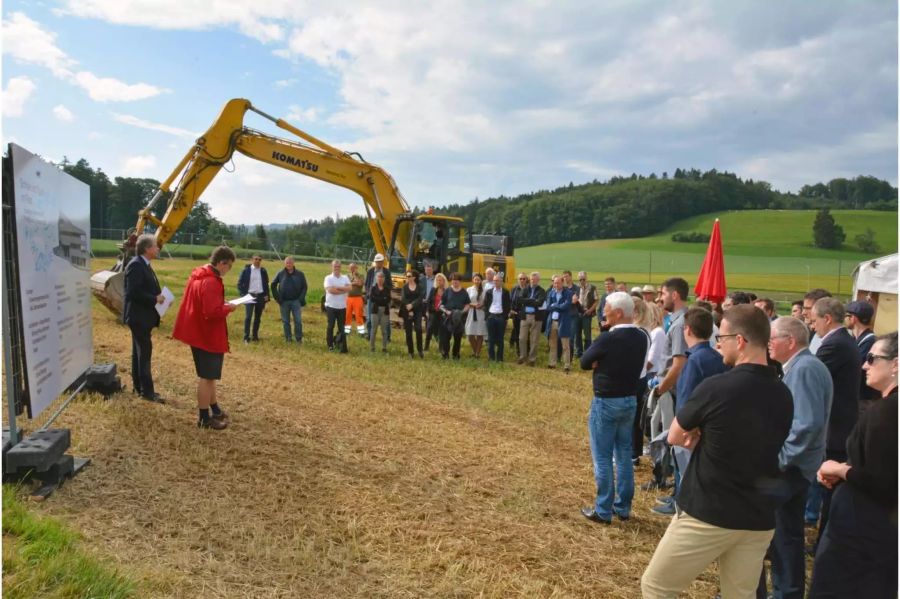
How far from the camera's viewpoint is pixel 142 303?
21.3ft

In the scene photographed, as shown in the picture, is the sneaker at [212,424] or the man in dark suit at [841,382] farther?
the sneaker at [212,424]

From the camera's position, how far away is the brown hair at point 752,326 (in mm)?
2777

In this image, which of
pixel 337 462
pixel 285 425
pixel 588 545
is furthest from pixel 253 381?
pixel 588 545

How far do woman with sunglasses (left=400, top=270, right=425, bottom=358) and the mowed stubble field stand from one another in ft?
10.4

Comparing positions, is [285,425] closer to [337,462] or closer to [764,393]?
[337,462]

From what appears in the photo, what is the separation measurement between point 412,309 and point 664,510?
23.3 feet

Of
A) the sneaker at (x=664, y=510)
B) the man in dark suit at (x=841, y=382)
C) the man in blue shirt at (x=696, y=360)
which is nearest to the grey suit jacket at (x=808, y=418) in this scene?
the man in blue shirt at (x=696, y=360)

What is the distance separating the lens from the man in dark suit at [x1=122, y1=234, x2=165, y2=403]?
645 cm

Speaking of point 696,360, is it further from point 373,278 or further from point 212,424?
point 373,278

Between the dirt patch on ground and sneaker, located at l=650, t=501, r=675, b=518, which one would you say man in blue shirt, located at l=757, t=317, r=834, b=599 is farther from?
sneaker, located at l=650, t=501, r=675, b=518

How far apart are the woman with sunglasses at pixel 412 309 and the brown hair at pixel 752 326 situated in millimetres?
8824

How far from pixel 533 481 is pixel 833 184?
3112 inches

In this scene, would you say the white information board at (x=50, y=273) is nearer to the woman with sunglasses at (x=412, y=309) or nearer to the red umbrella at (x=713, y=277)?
the woman with sunglasses at (x=412, y=309)

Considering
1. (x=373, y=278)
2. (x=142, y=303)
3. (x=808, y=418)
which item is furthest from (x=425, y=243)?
(x=808, y=418)
